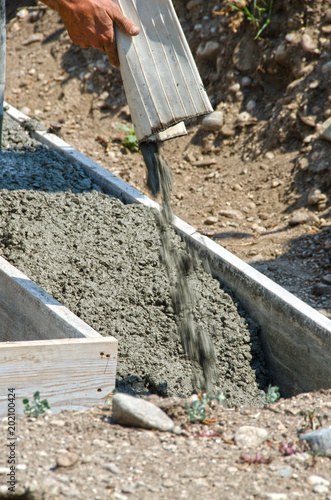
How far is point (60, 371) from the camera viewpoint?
7.55ft

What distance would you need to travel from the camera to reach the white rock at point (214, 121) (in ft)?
19.0

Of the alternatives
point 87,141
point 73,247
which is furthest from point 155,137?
point 87,141

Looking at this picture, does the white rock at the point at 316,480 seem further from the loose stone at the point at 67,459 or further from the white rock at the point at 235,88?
the white rock at the point at 235,88

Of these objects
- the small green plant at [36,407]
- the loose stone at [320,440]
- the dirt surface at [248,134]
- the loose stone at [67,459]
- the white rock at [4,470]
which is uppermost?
the dirt surface at [248,134]

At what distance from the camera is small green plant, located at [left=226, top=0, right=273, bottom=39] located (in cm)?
560

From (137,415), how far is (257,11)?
5181mm

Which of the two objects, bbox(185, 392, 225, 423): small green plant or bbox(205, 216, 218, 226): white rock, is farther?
bbox(205, 216, 218, 226): white rock

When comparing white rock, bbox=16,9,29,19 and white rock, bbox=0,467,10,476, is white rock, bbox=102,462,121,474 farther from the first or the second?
white rock, bbox=16,9,29,19

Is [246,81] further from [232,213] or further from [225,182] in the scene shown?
[232,213]

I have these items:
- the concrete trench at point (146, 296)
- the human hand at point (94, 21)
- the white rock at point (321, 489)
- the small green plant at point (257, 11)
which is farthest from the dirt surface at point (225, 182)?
the human hand at point (94, 21)

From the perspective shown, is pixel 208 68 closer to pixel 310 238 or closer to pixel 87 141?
pixel 87 141

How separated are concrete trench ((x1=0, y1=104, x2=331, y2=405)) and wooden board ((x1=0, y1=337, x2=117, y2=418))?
0.29 meters

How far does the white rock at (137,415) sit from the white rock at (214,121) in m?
4.32

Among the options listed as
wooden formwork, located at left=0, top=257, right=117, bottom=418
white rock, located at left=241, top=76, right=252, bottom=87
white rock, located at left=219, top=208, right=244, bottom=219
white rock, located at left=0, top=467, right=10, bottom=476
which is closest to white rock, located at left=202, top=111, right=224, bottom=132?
white rock, located at left=241, top=76, right=252, bottom=87
